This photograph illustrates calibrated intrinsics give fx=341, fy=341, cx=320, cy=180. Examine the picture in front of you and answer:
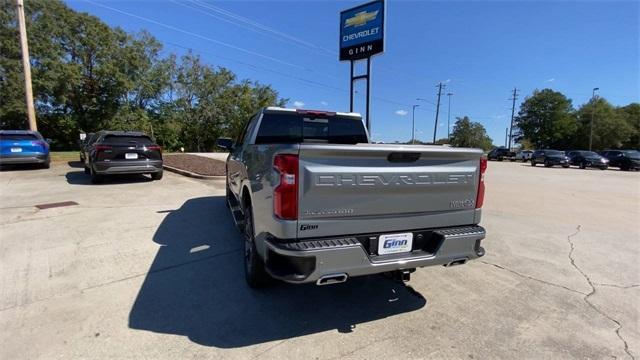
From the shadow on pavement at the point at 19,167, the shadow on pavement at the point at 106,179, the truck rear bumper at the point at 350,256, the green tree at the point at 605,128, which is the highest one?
the green tree at the point at 605,128

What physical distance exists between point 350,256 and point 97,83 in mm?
41326

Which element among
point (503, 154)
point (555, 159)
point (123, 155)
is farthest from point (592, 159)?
point (123, 155)

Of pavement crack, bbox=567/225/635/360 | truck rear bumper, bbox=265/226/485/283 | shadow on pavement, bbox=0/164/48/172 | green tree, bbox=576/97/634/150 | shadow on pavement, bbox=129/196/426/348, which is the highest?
green tree, bbox=576/97/634/150

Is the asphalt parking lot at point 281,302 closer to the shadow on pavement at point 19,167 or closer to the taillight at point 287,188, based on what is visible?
the taillight at point 287,188

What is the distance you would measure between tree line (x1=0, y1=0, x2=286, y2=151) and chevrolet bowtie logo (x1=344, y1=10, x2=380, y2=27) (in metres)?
13.8

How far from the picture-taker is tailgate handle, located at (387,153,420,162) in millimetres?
2922

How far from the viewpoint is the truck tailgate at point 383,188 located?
8.89ft

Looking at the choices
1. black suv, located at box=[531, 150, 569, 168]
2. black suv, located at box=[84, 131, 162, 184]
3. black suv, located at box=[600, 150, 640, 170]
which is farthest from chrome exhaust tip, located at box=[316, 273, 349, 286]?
black suv, located at box=[600, 150, 640, 170]

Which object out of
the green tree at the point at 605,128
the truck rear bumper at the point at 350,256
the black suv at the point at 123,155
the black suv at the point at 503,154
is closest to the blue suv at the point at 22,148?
the black suv at the point at 123,155

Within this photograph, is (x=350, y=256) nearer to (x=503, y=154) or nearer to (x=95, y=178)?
(x=95, y=178)

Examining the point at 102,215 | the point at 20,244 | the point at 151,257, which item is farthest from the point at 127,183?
the point at 151,257

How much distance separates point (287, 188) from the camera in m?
2.69

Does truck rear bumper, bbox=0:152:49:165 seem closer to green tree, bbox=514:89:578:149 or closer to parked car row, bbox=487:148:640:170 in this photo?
parked car row, bbox=487:148:640:170

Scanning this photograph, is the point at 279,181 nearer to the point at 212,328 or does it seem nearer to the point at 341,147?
the point at 341,147
